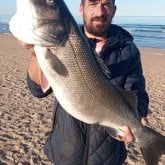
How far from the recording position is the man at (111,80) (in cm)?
388

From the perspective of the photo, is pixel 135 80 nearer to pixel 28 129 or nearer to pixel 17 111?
pixel 28 129

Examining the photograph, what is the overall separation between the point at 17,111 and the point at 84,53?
22.6ft

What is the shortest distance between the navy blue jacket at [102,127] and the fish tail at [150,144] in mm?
315

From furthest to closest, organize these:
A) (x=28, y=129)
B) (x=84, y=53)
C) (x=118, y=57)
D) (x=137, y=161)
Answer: (x=28, y=129)
(x=137, y=161)
(x=118, y=57)
(x=84, y=53)

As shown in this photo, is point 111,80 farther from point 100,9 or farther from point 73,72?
point 100,9

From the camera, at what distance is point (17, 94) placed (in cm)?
1216

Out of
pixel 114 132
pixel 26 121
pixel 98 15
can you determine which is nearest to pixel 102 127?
pixel 114 132

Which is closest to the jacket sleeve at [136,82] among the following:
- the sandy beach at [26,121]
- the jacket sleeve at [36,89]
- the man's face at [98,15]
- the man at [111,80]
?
the man at [111,80]

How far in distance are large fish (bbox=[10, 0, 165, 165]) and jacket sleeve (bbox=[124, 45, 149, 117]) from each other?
10.1 inches

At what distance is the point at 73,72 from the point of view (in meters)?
3.37

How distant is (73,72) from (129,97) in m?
0.64

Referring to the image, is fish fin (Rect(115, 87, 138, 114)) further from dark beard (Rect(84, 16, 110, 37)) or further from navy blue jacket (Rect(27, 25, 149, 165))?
dark beard (Rect(84, 16, 110, 37))

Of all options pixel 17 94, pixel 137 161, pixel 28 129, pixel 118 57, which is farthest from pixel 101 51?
pixel 17 94

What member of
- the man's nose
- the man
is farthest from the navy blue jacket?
the man's nose
